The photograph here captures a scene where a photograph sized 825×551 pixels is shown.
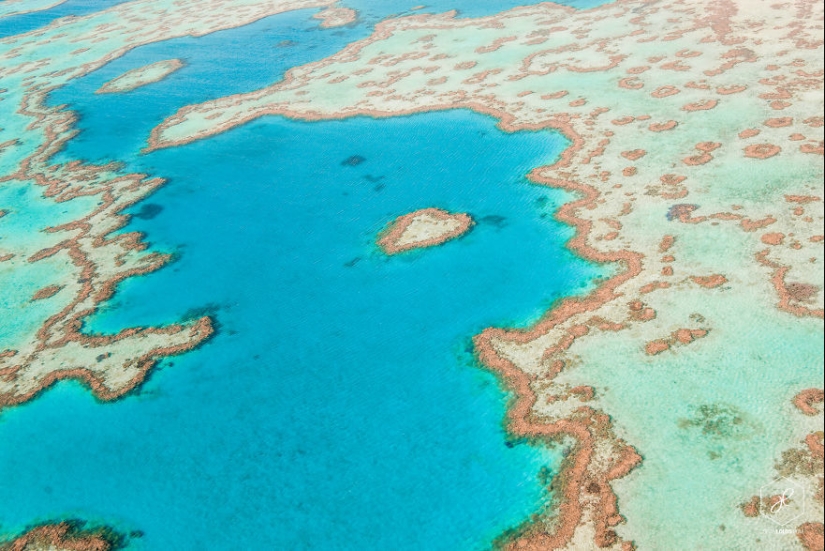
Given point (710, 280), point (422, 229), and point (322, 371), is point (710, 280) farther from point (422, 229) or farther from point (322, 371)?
point (322, 371)

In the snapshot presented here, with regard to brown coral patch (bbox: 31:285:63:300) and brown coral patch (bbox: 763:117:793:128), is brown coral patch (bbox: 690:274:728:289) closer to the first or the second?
brown coral patch (bbox: 763:117:793:128)

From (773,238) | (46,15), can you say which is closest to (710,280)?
(773,238)

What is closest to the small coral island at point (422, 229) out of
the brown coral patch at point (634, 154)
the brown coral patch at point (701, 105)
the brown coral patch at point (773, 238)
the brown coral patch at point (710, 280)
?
the brown coral patch at point (634, 154)

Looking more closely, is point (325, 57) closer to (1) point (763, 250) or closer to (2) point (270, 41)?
(2) point (270, 41)

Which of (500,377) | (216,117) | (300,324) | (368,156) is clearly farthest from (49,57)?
(500,377)

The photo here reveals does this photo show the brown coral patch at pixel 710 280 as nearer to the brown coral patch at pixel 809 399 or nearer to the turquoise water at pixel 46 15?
the brown coral patch at pixel 809 399

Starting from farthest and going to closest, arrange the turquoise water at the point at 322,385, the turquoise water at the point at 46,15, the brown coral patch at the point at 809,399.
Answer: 1. the turquoise water at the point at 46,15
2. the turquoise water at the point at 322,385
3. the brown coral patch at the point at 809,399
